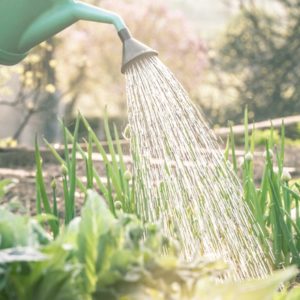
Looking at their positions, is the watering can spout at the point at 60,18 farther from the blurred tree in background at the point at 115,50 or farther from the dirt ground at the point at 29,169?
the blurred tree in background at the point at 115,50

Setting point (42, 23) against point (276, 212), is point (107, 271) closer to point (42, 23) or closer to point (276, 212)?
point (42, 23)

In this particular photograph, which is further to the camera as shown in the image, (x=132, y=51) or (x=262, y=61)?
(x=262, y=61)

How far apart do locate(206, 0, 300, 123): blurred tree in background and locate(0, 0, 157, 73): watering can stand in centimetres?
815

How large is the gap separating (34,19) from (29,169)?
403 centimetres

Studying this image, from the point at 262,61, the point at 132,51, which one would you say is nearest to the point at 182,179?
the point at 132,51

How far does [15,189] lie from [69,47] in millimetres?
5783

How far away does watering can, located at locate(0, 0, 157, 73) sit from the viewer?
2496mm

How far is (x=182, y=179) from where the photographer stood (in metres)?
2.54

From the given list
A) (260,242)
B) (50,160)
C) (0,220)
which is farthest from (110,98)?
(0,220)

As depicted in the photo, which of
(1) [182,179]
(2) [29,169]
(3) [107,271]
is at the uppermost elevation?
(3) [107,271]

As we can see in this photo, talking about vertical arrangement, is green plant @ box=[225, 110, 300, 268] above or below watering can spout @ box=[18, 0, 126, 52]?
below

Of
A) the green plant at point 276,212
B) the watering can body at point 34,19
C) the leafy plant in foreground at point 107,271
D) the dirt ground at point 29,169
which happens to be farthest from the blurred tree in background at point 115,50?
the leafy plant in foreground at point 107,271

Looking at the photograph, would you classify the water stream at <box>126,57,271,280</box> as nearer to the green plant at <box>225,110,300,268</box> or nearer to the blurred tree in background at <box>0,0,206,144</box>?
the green plant at <box>225,110,300,268</box>

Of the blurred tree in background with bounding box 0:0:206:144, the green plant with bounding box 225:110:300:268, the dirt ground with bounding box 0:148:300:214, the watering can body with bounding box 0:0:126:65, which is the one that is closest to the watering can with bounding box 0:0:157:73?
the watering can body with bounding box 0:0:126:65
